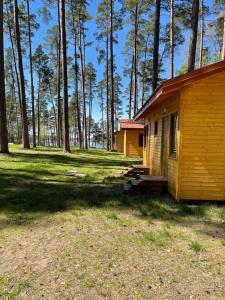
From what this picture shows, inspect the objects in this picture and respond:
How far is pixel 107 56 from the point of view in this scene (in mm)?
30250

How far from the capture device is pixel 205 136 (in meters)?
7.04

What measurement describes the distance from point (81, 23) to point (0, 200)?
84.0ft

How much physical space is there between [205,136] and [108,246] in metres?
3.83

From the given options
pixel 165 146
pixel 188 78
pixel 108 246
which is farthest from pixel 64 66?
pixel 108 246

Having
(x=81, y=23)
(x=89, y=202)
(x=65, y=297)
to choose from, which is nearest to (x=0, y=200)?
(x=89, y=202)

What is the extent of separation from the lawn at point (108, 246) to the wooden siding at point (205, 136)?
60 cm

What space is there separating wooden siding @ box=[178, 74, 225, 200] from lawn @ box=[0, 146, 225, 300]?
603mm

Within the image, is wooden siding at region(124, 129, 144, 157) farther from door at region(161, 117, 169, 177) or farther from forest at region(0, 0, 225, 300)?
door at region(161, 117, 169, 177)

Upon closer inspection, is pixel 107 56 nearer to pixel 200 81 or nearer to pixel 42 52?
pixel 42 52

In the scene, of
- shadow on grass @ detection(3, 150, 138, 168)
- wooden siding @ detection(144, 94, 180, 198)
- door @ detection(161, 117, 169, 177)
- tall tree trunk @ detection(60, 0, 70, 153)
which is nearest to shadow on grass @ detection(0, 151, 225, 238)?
wooden siding @ detection(144, 94, 180, 198)

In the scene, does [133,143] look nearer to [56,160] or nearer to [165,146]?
[56,160]

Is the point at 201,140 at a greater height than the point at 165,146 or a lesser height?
greater

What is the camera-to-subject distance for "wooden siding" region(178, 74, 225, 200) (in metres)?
6.99

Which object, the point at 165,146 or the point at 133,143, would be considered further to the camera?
the point at 133,143
